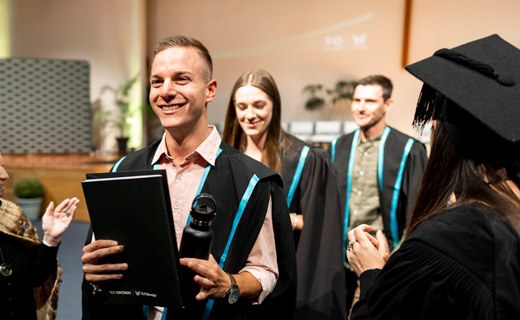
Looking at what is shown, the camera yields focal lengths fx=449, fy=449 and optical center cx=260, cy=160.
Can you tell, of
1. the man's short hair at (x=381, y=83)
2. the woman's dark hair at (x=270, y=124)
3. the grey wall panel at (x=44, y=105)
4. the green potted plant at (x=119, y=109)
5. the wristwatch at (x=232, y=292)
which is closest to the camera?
the wristwatch at (x=232, y=292)

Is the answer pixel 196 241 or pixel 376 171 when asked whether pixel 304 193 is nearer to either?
pixel 376 171

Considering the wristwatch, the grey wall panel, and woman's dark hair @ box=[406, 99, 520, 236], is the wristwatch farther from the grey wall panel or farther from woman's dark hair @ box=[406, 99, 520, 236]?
the grey wall panel

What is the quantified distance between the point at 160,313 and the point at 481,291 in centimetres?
88

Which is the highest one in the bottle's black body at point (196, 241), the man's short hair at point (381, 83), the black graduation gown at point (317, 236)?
the man's short hair at point (381, 83)

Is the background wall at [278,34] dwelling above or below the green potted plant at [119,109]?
above

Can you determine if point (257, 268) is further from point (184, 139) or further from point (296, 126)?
point (296, 126)

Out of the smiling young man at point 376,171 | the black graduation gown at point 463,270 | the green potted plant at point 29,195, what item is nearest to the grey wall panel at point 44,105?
the green potted plant at point 29,195

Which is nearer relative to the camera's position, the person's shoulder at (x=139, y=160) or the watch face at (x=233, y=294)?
the watch face at (x=233, y=294)

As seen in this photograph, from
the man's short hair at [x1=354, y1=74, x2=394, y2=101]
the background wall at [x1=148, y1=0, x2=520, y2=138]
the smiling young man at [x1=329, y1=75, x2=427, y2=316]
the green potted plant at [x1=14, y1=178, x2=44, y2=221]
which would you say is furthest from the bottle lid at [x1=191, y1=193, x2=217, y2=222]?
the background wall at [x1=148, y1=0, x2=520, y2=138]

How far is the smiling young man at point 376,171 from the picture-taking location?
3.02 metres

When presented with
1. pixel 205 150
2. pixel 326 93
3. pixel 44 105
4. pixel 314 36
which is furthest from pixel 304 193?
pixel 314 36

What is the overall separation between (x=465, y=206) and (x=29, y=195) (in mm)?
5861

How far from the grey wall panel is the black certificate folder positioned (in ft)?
25.8

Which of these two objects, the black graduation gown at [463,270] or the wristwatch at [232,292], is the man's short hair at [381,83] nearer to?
the wristwatch at [232,292]
